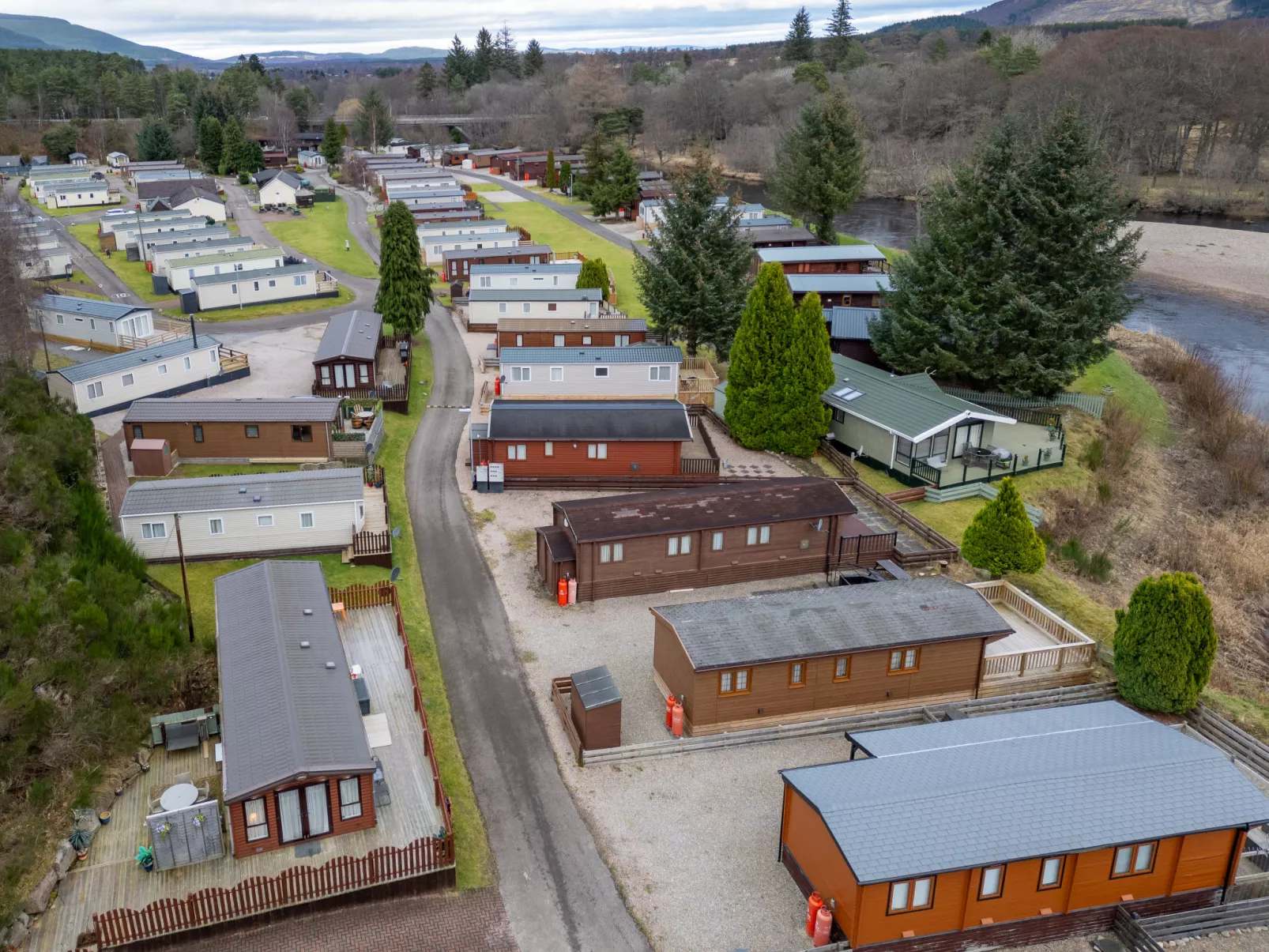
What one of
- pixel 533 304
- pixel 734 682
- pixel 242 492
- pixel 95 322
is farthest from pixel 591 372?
pixel 95 322

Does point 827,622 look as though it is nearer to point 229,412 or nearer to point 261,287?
point 229,412

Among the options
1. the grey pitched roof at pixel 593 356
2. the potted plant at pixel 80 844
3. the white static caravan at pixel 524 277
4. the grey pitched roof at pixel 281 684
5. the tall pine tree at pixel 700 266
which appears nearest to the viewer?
the potted plant at pixel 80 844

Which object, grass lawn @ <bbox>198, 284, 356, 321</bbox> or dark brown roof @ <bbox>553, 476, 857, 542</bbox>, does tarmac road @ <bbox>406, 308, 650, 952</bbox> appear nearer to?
dark brown roof @ <bbox>553, 476, 857, 542</bbox>

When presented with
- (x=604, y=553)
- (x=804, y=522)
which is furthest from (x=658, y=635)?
(x=804, y=522)

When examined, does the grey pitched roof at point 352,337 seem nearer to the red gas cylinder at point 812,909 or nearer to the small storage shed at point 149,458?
the small storage shed at point 149,458

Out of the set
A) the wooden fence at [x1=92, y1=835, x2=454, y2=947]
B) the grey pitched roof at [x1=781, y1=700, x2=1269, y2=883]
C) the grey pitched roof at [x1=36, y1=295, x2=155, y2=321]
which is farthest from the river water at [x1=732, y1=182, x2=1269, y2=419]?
the wooden fence at [x1=92, y1=835, x2=454, y2=947]

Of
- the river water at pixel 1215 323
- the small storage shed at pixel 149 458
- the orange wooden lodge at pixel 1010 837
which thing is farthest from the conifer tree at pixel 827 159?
the orange wooden lodge at pixel 1010 837
